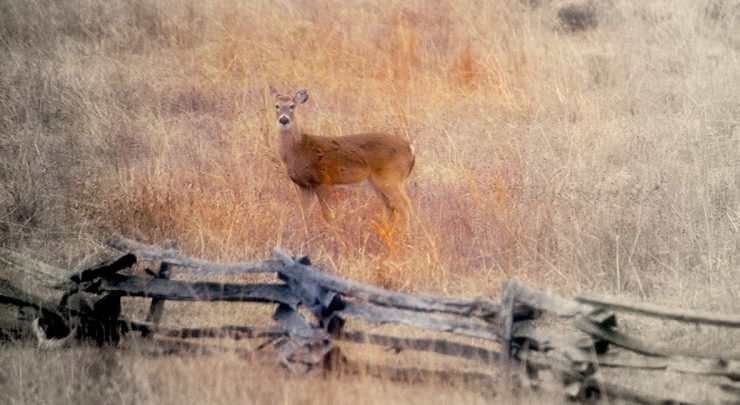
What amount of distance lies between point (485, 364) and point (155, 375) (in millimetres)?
1984

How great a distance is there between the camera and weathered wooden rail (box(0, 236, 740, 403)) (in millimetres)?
5172

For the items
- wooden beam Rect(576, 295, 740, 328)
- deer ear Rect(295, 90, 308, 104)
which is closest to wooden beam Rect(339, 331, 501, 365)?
wooden beam Rect(576, 295, 740, 328)

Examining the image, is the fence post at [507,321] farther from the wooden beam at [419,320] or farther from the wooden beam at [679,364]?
the wooden beam at [679,364]

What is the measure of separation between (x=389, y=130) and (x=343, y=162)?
7.33 ft

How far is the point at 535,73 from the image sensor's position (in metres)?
11.6

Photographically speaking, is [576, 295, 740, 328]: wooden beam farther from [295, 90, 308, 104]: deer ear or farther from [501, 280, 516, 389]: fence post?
[295, 90, 308, 104]: deer ear

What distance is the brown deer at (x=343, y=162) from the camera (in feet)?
26.5

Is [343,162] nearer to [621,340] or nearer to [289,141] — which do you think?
[289,141]

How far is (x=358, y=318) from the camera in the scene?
5.77 m

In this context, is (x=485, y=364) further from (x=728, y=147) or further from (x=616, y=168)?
(x=728, y=147)

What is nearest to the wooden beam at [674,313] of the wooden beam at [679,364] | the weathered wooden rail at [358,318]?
the weathered wooden rail at [358,318]

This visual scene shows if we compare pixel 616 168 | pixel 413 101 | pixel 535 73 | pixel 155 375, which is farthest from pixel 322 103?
pixel 155 375

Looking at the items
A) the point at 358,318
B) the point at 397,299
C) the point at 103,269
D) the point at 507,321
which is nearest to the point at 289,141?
the point at 103,269

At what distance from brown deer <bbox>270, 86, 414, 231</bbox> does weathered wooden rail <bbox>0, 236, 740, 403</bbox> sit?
163 cm
